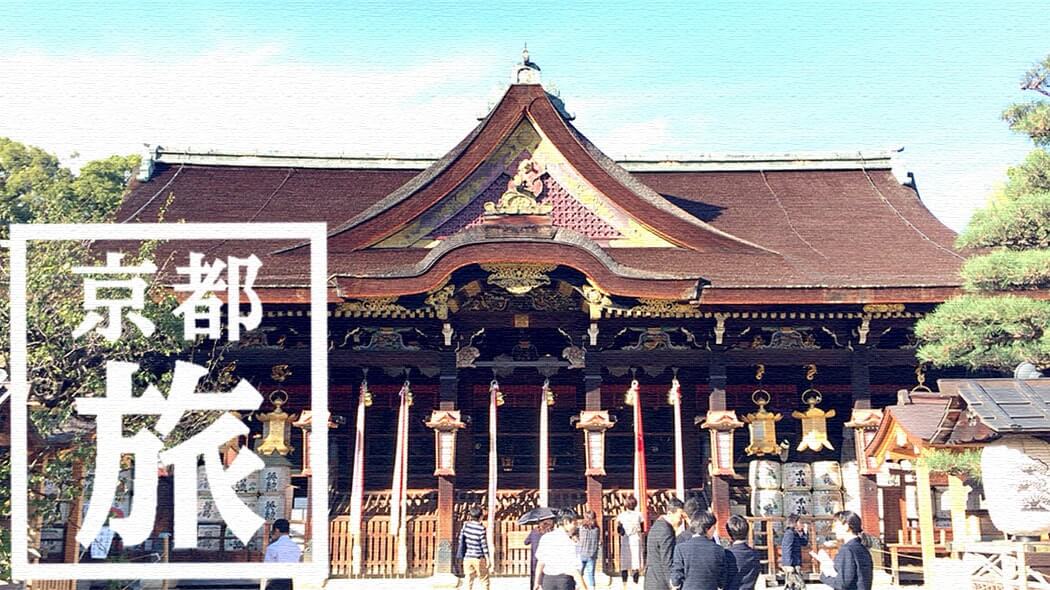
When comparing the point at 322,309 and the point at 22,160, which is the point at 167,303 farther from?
the point at 22,160

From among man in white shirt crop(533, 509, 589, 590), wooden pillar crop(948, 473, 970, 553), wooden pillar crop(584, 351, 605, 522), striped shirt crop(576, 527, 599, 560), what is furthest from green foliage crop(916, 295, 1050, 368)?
man in white shirt crop(533, 509, 589, 590)

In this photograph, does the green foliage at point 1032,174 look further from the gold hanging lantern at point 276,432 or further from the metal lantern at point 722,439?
the gold hanging lantern at point 276,432

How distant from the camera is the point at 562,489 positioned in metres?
16.0

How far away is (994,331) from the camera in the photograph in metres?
11.5

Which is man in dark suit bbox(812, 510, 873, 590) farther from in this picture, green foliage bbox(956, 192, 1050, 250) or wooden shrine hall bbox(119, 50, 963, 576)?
wooden shrine hall bbox(119, 50, 963, 576)

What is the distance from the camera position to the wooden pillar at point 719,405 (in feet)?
48.1

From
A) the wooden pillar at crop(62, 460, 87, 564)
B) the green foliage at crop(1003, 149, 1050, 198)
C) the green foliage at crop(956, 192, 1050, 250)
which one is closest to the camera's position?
the wooden pillar at crop(62, 460, 87, 564)

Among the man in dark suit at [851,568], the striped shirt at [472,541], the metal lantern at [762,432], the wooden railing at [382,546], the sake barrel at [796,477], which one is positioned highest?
the metal lantern at [762,432]

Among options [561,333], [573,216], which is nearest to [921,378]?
[561,333]

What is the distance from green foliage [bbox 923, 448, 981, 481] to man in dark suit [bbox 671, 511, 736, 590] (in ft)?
13.0

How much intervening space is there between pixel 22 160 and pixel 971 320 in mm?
30404

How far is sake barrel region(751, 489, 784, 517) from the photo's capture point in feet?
49.9

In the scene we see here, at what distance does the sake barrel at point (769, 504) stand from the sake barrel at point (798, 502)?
7 centimetres

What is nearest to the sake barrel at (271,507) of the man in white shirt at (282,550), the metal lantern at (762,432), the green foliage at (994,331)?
the man in white shirt at (282,550)
